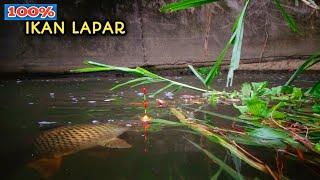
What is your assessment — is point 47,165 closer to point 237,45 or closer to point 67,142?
point 67,142

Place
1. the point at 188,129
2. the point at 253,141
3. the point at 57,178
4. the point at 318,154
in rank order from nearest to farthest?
the point at 57,178, the point at 318,154, the point at 253,141, the point at 188,129

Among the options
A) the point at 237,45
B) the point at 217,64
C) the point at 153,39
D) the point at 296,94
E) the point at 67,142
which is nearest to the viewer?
the point at 237,45

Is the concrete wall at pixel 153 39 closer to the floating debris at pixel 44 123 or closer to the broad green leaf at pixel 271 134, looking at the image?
the floating debris at pixel 44 123

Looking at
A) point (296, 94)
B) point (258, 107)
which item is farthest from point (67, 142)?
point (296, 94)

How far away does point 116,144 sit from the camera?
3.82 ft

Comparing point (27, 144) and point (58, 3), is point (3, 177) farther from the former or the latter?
point (58, 3)

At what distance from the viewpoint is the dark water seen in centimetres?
88

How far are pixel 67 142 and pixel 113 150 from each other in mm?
198

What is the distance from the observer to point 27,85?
3047mm

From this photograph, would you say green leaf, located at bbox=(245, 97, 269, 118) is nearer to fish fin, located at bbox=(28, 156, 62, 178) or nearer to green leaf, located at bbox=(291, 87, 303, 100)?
green leaf, located at bbox=(291, 87, 303, 100)

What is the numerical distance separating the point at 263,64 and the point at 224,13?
29.6 inches

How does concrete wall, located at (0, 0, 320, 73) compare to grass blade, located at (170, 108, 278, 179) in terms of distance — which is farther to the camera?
concrete wall, located at (0, 0, 320, 73)

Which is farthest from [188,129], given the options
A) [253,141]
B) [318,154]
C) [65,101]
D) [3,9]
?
[3,9]

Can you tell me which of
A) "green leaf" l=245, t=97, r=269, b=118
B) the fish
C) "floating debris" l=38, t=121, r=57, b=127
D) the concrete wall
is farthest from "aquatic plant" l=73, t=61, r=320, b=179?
the concrete wall
